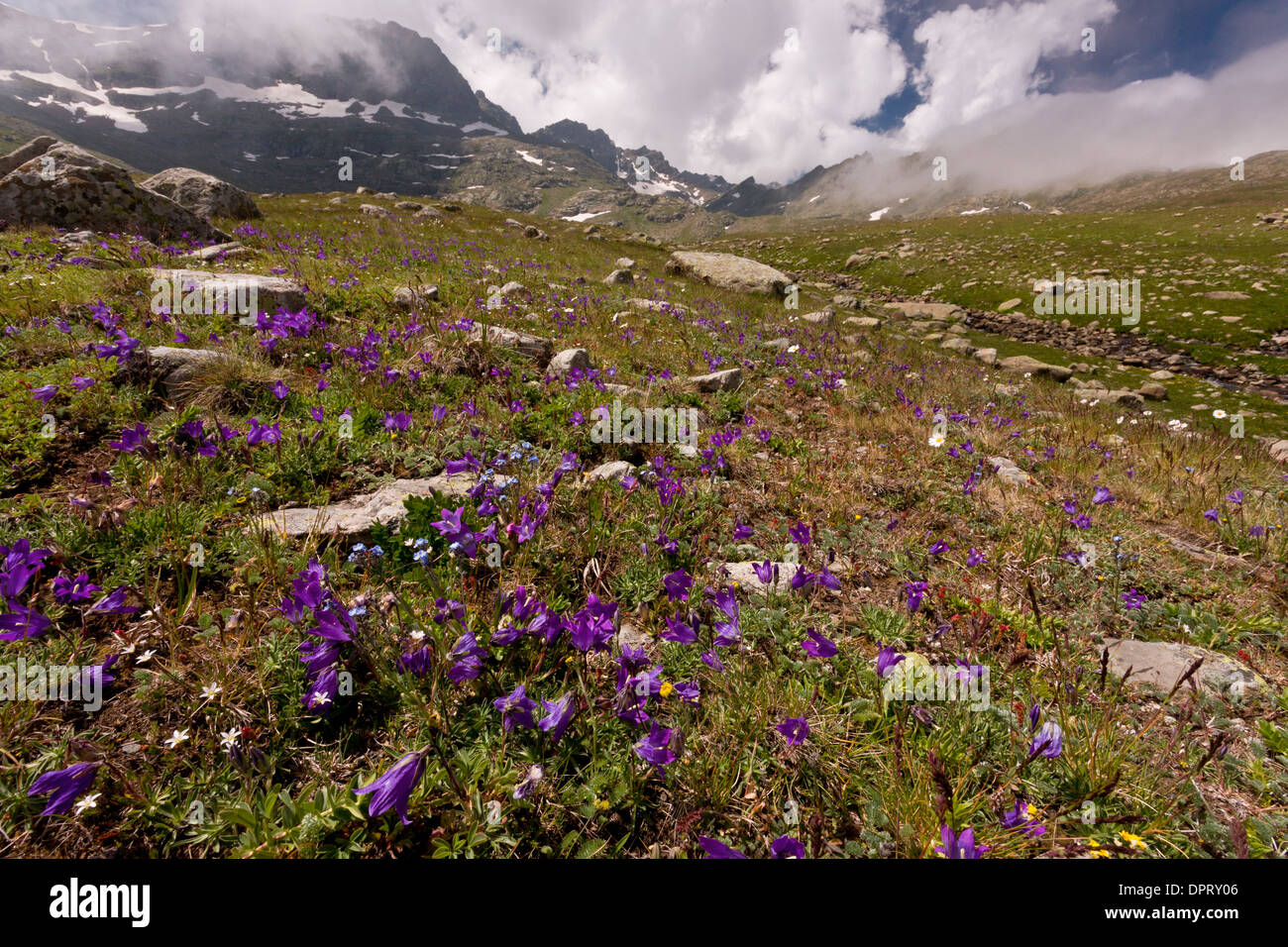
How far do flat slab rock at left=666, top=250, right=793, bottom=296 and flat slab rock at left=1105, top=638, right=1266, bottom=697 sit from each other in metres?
18.3

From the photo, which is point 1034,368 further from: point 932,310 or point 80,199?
point 80,199

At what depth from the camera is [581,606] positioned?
9.87ft

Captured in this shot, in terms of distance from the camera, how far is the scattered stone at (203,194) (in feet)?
54.5

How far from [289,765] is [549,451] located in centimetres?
294

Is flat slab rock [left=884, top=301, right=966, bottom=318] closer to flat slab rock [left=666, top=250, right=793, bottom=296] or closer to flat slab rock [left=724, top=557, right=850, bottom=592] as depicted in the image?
flat slab rock [left=666, top=250, right=793, bottom=296]

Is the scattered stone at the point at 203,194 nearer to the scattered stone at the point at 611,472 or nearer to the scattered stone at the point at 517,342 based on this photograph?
the scattered stone at the point at 517,342

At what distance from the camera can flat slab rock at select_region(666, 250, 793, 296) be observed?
19.7 metres

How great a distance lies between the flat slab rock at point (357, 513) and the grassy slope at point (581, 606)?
0.18 metres

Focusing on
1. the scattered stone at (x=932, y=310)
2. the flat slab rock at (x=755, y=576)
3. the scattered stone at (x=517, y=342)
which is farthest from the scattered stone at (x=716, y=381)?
the scattered stone at (x=932, y=310)

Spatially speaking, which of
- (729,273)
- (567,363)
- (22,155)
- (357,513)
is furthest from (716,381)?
(22,155)

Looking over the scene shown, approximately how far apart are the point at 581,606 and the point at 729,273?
19810 mm

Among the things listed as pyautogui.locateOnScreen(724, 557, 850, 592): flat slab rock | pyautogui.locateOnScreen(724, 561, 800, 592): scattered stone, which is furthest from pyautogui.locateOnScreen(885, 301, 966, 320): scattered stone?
pyautogui.locateOnScreen(724, 561, 800, 592): scattered stone

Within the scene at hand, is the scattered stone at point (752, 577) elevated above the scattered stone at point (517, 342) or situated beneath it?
situated beneath
